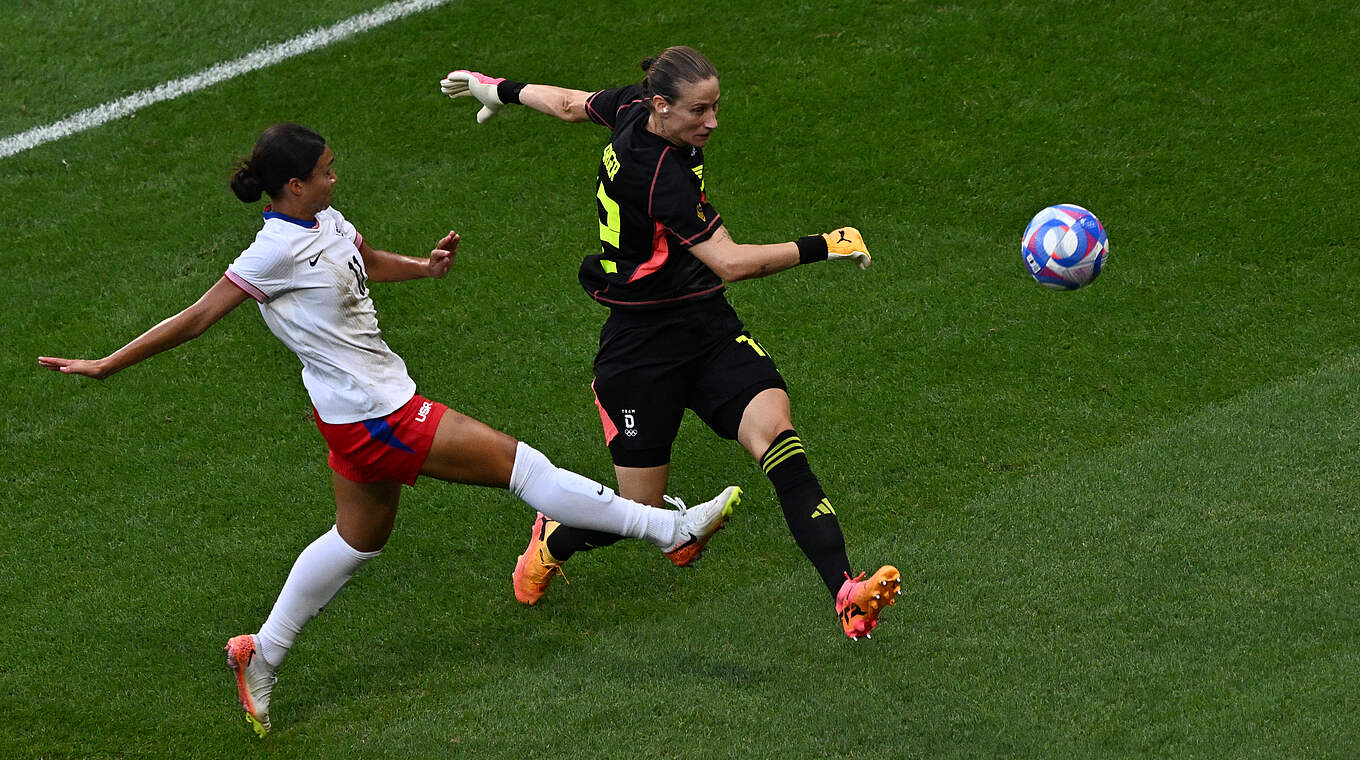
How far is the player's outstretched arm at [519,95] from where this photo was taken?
6219 mm

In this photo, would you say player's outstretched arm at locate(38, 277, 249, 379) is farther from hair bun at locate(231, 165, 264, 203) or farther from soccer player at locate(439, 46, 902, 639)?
soccer player at locate(439, 46, 902, 639)

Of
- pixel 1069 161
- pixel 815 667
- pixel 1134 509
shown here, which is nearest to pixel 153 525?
pixel 815 667

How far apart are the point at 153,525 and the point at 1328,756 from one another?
4953mm

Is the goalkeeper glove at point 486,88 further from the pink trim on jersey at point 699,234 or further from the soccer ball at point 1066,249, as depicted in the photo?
the soccer ball at point 1066,249

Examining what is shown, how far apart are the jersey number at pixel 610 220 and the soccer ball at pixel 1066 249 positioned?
1.72 meters

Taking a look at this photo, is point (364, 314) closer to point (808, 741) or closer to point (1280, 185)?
point (808, 741)

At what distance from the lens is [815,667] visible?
550 centimetres

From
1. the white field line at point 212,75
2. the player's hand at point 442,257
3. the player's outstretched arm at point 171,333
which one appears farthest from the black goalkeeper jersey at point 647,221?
the white field line at point 212,75

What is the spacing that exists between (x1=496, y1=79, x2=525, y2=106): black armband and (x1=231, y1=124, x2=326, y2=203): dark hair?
1.59 m

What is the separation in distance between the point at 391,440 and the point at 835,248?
5.54 feet

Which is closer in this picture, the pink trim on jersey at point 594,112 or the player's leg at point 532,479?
the player's leg at point 532,479

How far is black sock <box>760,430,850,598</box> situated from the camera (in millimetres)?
5207

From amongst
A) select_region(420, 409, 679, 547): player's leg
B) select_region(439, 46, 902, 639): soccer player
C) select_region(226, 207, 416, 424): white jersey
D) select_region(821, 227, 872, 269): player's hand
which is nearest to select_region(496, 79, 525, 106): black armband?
select_region(439, 46, 902, 639): soccer player

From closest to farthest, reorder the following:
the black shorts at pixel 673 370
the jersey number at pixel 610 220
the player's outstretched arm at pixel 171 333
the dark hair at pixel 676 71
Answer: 1. the player's outstretched arm at pixel 171 333
2. the dark hair at pixel 676 71
3. the jersey number at pixel 610 220
4. the black shorts at pixel 673 370
